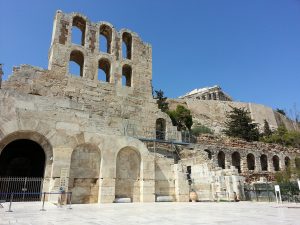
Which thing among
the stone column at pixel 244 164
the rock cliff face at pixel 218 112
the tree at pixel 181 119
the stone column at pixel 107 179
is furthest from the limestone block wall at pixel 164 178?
the rock cliff face at pixel 218 112

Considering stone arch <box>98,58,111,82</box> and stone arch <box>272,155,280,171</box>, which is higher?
stone arch <box>98,58,111,82</box>

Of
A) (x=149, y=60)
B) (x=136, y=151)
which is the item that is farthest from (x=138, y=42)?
(x=136, y=151)

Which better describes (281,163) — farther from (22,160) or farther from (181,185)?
(22,160)

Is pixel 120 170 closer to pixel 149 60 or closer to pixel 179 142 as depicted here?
pixel 179 142

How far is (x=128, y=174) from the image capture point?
1608 centimetres

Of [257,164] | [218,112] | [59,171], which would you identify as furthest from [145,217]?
[218,112]

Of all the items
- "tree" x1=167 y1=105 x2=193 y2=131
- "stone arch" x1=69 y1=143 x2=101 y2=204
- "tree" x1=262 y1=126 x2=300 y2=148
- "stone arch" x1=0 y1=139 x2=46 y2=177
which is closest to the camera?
"stone arch" x1=69 y1=143 x2=101 y2=204

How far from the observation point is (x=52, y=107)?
1465cm

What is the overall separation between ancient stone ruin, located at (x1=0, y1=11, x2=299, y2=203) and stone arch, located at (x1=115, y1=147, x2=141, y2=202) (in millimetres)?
58

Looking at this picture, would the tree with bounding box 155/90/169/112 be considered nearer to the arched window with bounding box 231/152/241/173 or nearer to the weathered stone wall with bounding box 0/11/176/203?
the arched window with bounding box 231/152/241/173

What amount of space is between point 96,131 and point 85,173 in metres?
2.44

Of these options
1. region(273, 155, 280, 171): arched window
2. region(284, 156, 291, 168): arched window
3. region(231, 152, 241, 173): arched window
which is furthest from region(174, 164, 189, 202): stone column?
region(284, 156, 291, 168): arched window

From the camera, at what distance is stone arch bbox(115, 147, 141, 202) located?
1564cm

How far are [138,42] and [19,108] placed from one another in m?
15.0
